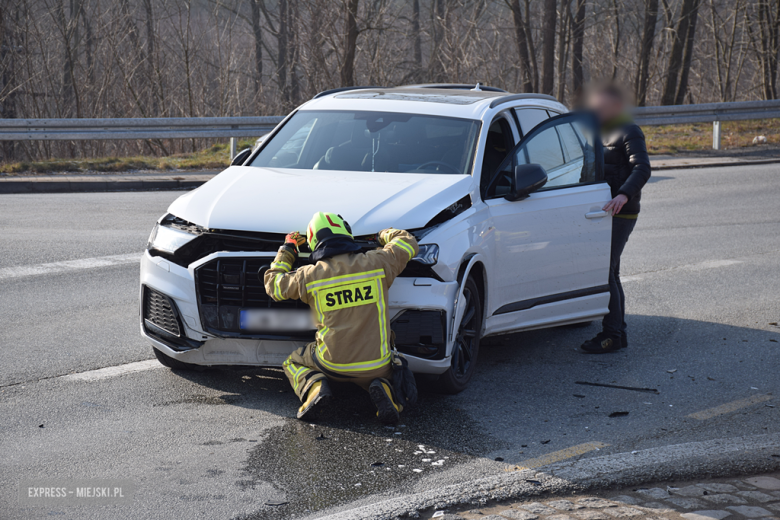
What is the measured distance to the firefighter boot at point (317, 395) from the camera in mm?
4438

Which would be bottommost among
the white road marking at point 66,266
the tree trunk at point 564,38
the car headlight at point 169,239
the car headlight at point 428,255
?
the white road marking at point 66,266

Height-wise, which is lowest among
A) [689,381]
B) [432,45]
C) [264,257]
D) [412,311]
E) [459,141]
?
[689,381]

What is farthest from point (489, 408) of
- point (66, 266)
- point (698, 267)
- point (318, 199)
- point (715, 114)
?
point (715, 114)

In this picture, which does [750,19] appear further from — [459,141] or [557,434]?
[557,434]

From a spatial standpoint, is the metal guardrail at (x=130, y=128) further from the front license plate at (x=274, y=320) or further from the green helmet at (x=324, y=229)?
the green helmet at (x=324, y=229)

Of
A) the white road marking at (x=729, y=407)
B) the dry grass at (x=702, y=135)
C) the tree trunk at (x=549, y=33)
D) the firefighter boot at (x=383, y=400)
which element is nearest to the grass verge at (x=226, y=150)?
the dry grass at (x=702, y=135)

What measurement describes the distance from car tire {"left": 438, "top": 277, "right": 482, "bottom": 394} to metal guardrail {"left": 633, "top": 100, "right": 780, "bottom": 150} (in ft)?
43.5

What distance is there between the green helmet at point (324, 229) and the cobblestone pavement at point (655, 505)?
5.06 feet

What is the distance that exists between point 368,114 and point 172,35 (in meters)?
19.6

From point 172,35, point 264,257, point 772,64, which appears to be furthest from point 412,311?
point 772,64

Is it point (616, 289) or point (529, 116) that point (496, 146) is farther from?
point (616, 289)

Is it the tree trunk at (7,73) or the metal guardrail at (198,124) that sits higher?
the tree trunk at (7,73)

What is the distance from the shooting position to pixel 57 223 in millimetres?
10594

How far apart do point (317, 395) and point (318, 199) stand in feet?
3.87
